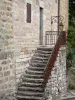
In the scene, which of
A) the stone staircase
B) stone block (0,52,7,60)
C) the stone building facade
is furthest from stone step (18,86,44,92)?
stone block (0,52,7,60)

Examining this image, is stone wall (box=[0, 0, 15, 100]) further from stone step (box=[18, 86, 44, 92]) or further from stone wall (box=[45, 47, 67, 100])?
stone wall (box=[45, 47, 67, 100])

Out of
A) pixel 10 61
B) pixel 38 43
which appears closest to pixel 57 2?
pixel 38 43

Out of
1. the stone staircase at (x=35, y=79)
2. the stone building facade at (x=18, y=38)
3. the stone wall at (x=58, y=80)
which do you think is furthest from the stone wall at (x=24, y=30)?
the stone wall at (x=58, y=80)

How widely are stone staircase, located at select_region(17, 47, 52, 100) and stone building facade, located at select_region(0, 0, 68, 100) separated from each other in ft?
1.01

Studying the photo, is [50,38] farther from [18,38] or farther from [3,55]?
[3,55]

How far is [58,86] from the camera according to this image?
1655cm

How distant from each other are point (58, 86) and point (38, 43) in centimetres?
229

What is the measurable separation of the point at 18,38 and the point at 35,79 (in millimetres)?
1887

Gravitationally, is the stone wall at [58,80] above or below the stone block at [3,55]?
below

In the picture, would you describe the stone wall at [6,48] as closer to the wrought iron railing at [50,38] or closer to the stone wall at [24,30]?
the stone wall at [24,30]

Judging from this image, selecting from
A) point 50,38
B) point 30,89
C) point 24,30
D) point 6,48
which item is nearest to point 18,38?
point 24,30

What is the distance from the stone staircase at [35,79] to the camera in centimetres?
1364

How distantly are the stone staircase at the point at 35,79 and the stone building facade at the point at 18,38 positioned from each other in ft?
1.01

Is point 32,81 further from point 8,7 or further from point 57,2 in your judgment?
point 57,2
